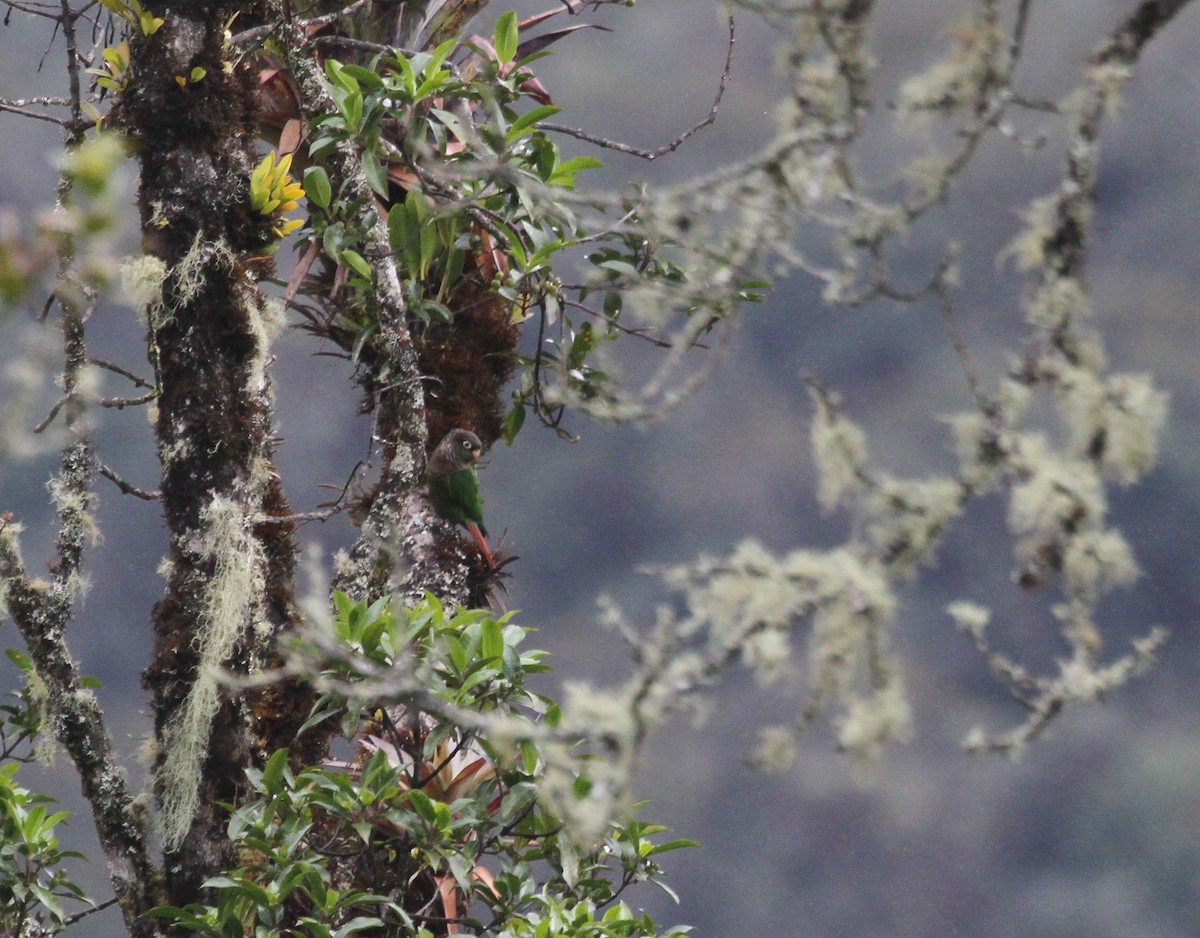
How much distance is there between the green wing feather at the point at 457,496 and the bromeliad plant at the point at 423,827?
432 millimetres

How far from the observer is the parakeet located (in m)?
2.62

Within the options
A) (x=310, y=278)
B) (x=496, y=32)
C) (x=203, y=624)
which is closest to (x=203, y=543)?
(x=203, y=624)

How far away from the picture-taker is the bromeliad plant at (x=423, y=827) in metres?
2.06

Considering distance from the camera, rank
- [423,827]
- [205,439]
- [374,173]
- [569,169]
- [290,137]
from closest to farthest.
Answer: [423,827] → [205,439] → [374,173] → [569,169] → [290,137]

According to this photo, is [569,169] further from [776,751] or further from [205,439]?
[776,751]

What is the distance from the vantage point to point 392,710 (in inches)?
95.3

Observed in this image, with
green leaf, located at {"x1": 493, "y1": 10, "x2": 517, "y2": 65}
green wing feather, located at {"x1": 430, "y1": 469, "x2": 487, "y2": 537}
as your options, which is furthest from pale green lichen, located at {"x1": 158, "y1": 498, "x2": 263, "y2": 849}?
green leaf, located at {"x1": 493, "y1": 10, "x2": 517, "y2": 65}

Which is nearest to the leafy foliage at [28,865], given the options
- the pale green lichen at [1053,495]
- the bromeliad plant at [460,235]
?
the bromeliad plant at [460,235]

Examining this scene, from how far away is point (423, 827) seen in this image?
2088 millimetres

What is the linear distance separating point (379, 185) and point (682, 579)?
4.97 ft

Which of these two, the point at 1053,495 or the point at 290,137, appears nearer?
the point at 1053,495

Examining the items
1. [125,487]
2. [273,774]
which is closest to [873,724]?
[273,774]

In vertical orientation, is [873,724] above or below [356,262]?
below

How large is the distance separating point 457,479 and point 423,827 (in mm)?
797
